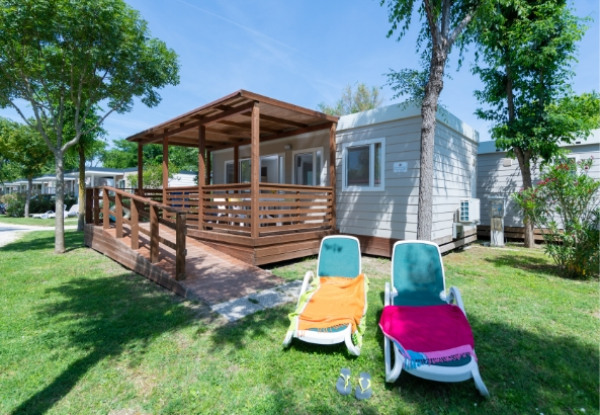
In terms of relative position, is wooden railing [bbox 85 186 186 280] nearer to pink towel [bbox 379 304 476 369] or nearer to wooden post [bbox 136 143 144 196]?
wooden post [bbox 136 143 144 196]

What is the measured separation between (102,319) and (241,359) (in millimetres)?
1988

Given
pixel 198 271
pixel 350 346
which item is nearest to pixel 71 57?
pixel 198 271

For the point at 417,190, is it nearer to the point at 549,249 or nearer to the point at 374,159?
the point at 374,159

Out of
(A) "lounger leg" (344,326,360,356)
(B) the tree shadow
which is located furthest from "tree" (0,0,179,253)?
(A) "lounger leg" (344,326,360,356)

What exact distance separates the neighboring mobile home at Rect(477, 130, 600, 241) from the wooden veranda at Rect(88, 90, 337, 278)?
6499mm

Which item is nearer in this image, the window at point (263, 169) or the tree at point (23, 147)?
the window at point (263, 169)

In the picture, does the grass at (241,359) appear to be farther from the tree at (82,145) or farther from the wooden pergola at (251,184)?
the tree at (82,145)

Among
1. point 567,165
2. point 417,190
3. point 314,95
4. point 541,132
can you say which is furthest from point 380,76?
point 314,95

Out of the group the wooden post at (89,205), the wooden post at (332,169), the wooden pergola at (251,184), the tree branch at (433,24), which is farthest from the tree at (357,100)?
the wooden post at (89,205)

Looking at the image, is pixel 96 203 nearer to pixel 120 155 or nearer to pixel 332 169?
pixel 332 169

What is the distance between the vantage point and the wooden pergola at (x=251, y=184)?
19.7 ft

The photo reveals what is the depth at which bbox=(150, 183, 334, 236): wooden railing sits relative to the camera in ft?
20.8

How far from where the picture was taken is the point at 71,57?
697cm

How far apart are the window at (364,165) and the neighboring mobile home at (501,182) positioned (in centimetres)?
545
